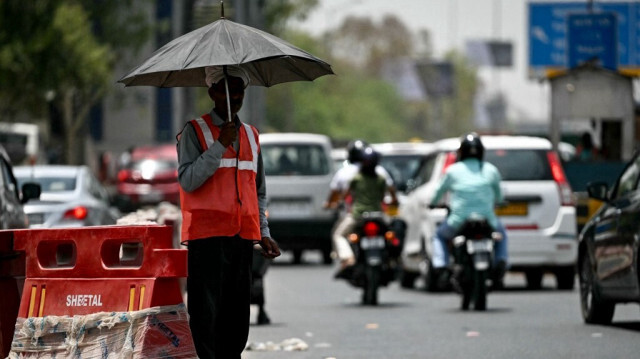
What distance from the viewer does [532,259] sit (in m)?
19.8

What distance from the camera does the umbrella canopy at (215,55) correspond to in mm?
8523

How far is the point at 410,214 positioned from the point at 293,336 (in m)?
7.14

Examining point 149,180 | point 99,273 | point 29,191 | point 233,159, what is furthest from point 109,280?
point 149,180

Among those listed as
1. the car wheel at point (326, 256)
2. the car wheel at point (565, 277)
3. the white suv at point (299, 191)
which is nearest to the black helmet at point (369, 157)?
the car wheel at point (565, 277)

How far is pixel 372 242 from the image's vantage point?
17.5 meters

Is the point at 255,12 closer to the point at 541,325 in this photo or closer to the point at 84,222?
the point at 84,222

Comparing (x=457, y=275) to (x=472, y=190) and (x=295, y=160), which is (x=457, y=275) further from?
(x=295, y=160)

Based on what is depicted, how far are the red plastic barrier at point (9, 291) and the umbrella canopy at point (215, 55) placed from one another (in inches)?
45.4

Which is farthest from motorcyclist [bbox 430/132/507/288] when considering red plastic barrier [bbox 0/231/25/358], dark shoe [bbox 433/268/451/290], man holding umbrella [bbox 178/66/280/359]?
man holding umbrella [bbox 178/66/280/359]

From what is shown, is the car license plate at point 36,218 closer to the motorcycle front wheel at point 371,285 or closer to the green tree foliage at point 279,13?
the motorcycle front wheel at point 371,285

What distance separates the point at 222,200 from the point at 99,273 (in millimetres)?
700

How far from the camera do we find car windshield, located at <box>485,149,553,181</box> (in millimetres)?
19875

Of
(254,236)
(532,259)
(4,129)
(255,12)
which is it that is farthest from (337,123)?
(254,236)

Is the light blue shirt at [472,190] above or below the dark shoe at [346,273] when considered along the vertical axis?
above
